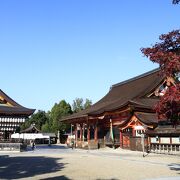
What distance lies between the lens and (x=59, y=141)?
3748 inches

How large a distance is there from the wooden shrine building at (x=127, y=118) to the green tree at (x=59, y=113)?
34.6 meters

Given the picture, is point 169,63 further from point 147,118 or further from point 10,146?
point 10,146

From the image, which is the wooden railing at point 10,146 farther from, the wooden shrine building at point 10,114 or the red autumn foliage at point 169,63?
the red autumn foliage at point 169,63

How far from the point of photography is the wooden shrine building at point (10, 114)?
3984 centimetres

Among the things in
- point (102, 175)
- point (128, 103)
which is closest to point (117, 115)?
point (128, 103)

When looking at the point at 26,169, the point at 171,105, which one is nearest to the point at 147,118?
the point at 26,169

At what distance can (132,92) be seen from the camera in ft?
164

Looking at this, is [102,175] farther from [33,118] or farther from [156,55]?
[33,118]

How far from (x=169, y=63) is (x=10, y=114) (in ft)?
95.5

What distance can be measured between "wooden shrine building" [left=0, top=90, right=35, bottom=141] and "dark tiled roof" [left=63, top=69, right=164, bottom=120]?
1096 centimetres

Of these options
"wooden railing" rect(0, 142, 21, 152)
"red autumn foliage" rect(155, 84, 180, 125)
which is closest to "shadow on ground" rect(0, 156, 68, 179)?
"red autumn foliage" rect(155, 84, 180, 125)

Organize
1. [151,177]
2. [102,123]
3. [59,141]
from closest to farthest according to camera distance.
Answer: [151,177]
[102,123]
[59,141]

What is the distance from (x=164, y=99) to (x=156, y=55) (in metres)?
1.83

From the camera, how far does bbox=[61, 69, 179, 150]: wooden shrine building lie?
126ft
